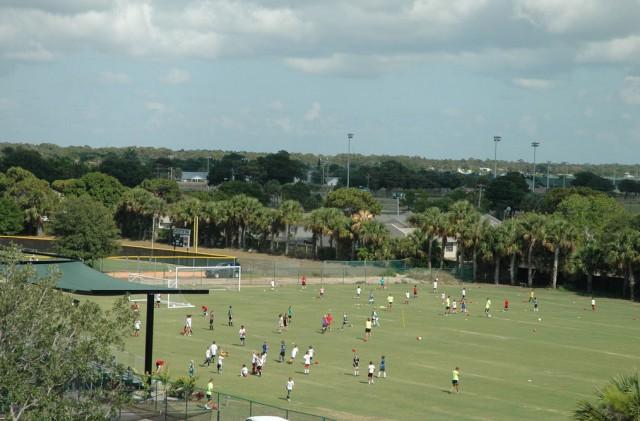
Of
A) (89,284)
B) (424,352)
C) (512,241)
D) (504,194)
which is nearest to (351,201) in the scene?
(512,241)

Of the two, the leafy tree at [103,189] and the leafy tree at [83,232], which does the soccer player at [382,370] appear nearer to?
the leafy tree at [83,232]

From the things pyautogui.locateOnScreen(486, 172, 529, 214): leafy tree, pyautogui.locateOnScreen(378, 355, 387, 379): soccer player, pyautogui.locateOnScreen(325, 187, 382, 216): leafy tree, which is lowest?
pyautogui.locateOnScreen(378, 355, 387, 379): soccer player

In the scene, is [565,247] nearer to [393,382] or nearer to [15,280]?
[393,382]

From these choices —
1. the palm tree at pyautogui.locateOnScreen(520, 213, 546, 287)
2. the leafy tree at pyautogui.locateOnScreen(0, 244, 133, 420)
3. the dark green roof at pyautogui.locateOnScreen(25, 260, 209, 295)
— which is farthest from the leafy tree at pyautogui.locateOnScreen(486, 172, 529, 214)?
the leafy tree at pyautogui.locateOnScreen(0, 244, 133, 420)

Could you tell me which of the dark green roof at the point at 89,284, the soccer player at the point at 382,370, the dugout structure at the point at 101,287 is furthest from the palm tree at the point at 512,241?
the dugout structure at the point at 101,287

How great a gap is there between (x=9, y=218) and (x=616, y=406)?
317 feet

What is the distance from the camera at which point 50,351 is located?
22.6 metres

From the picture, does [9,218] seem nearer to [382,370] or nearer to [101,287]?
[382,370]

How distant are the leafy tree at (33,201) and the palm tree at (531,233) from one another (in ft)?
171

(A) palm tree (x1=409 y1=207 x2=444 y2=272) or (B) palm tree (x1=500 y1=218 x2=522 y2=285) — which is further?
(A) palm tree (x1=409 y1=207 x2=444 y2=272)

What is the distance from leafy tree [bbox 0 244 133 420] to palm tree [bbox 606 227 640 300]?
193 ft

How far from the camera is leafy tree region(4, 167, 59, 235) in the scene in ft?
363

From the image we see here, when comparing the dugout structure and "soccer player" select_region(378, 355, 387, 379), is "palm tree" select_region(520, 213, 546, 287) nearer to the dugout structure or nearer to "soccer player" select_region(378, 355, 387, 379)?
"soccer player" select_region(378, 355, 387, 379)

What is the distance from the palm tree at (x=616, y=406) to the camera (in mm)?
19219
